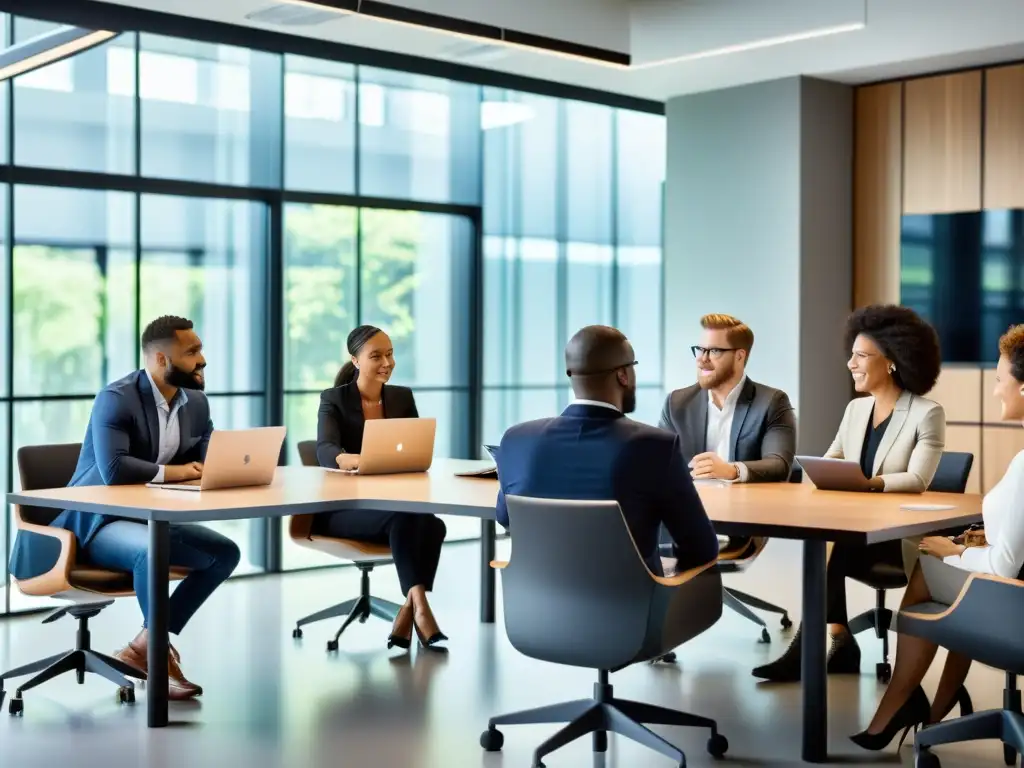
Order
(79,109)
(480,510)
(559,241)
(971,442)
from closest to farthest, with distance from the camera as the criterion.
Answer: (480,510) → (79,109) → (971,442) → (559,241)

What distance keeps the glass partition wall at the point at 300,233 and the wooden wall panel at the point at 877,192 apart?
160 centimetres

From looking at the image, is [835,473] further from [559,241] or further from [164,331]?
[559,241]

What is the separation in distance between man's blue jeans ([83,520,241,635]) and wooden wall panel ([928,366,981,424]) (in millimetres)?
5109

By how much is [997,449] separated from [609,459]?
5.41 metres

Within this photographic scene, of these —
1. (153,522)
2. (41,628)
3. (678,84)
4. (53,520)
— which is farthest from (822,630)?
(678,84)

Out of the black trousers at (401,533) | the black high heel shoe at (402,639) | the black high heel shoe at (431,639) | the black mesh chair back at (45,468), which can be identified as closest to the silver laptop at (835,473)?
the black trousers at (401,533)

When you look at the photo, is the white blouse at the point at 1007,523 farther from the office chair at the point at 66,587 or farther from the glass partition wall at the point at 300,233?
the glass partition wall at the point at 300,233

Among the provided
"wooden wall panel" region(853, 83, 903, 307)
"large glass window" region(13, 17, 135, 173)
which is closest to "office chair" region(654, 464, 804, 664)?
"wooden wall panel" region(853, 83, 903, 307)

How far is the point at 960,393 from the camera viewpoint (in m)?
8.56

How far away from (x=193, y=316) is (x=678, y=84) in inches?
146

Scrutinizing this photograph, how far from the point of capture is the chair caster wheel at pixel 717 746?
4.23 metres

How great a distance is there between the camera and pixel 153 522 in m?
4.41

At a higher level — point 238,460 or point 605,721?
point 238,460

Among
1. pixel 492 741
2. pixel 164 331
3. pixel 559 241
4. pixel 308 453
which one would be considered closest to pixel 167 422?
pixel 164 331
